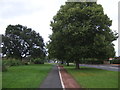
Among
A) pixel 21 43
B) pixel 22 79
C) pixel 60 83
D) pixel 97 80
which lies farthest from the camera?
pixel 21 43

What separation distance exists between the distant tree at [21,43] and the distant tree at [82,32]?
122 feet

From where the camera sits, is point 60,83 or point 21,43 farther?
point 21,43

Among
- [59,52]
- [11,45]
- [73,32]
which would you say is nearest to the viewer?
[73,32]

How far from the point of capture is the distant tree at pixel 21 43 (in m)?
64.2

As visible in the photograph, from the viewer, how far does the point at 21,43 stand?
218 feet

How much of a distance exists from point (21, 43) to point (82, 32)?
43.7 meters

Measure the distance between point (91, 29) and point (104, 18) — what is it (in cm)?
316

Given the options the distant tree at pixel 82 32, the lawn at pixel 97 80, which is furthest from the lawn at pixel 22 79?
the distant tree at pixel 82 32

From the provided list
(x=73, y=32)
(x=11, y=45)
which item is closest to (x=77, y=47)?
(x=73, y=32)

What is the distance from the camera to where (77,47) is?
27.8 m

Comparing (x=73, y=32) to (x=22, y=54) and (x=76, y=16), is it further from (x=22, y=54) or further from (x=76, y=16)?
(x=22, y=54)

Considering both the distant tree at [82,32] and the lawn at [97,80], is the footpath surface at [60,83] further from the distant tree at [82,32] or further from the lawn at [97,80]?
the distant tree at [82,32]

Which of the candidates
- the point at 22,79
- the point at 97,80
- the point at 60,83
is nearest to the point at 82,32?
the point at 97,80

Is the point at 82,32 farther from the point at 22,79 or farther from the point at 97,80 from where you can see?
the point at 22,79
